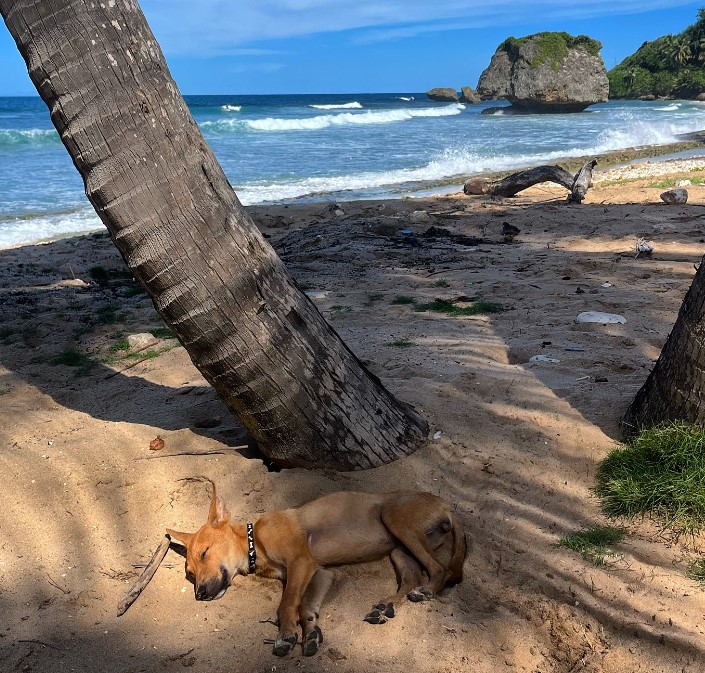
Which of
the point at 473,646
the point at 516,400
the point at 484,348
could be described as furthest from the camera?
the point at 484,348

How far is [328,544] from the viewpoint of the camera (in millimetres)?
3400

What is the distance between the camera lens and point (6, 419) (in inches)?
180

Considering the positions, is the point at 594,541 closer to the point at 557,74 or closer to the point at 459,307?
the point at 459,307

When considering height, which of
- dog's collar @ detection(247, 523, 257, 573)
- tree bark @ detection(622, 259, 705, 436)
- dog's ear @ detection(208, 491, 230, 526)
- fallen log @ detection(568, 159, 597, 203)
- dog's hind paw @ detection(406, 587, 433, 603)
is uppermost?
fallen log @ detection(568, 159, 597, 203)

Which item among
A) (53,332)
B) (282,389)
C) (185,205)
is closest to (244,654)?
(282,389)

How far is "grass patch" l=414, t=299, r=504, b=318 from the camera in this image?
6.80 m

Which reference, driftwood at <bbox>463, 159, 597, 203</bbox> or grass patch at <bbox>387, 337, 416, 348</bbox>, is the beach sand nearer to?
grass patch at <bbox>387, 337, 416, 348</bbox>

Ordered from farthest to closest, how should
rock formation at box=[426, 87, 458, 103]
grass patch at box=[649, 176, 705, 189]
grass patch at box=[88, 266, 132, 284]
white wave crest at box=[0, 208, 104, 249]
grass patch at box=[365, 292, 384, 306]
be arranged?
rock formation at box=[426, 87, 458, 103]
grass patch at box=[649, 176, 705, 189]
white wave crest at box=[0, 208, 104, 249]
grass patch at box=[88, 266, 132, 284]
grass patch at box=[365, 292, 384, 306]

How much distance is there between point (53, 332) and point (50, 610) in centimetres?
418

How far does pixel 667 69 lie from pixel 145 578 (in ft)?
316

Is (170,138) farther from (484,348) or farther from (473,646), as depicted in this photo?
(484,348)

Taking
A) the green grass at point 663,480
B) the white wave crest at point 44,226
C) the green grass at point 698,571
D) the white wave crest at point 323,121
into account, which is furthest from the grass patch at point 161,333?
the white wave crest at point 323,121

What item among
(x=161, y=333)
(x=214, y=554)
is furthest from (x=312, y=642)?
(x=161, y=333)

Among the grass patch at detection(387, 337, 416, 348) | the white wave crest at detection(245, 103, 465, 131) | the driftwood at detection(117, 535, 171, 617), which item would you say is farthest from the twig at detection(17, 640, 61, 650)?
the white wave crest at detection(245, 103, 465, 131)
